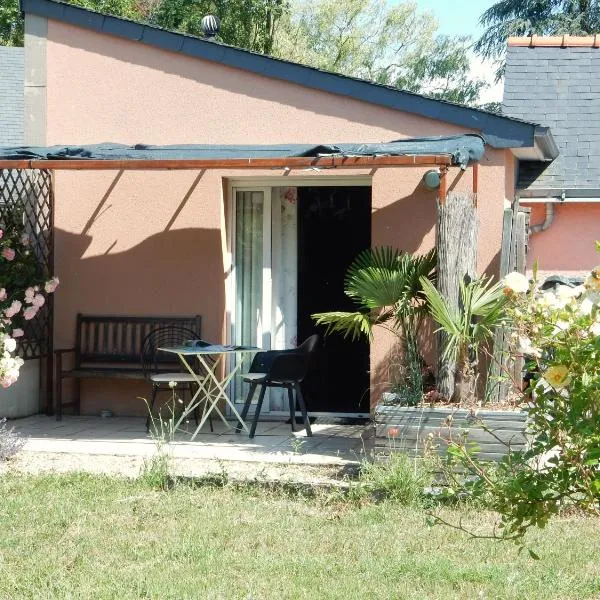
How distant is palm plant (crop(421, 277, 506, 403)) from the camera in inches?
295

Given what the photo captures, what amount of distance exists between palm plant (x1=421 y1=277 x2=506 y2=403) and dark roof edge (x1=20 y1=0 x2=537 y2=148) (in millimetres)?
2167

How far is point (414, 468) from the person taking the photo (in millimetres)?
7113

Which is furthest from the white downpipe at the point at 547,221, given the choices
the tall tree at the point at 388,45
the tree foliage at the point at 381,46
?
the tall tree at the point at 388,45

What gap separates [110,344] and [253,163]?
3.21 m

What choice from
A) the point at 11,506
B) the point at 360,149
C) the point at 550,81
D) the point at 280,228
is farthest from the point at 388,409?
the point at 550,81

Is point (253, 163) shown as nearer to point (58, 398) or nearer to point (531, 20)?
point (58, 398)

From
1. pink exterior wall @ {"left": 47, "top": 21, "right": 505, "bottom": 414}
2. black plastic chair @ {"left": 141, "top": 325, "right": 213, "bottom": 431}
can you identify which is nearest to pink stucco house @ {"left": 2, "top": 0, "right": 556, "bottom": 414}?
pink exterior wall @ {"left": 47, "top": 21, "right": 505, "bottom": 414}

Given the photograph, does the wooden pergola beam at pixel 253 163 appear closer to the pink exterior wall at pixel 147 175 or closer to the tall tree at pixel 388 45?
the pink exterior wall at pixel 147 175

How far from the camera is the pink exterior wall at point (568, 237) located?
11.1 m

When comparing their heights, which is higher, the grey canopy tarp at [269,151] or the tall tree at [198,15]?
the tall tree at [198,15]

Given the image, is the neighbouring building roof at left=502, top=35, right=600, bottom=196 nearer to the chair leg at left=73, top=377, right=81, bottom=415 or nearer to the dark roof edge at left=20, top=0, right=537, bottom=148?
the dark roof edge at left=20, top=0, right=537, bottom=148

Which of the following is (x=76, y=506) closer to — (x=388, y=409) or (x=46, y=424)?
(x=388, y=409)

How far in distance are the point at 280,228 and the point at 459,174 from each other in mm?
2152

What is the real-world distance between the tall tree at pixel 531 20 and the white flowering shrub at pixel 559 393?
28350mm
